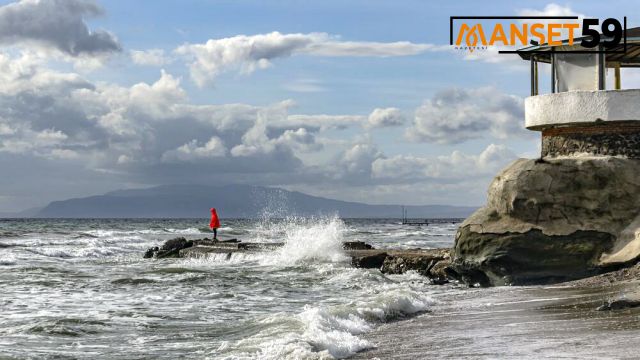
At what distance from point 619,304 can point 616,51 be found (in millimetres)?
9974

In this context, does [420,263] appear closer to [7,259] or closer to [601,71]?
[601,71]

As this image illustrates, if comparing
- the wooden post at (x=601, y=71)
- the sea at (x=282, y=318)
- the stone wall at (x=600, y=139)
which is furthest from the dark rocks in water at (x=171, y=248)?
the wooden post at (x=601, y=71)

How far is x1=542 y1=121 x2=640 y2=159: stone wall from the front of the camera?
58.6ft

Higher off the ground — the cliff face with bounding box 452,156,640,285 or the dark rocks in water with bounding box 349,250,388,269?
the cliff face with bounding box 452,156,640,285

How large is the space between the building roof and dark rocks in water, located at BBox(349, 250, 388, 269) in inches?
288

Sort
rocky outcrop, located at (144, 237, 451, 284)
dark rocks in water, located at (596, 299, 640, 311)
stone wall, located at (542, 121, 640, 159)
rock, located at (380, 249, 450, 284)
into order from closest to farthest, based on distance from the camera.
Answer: dark rocks in water, located at (596, 299, 640, 311), stone wall, located at (542, 121, 640, 159), rock, located at (380, 249, 450, 284), rocky outcrop, located at (144, 237, 451, 284)

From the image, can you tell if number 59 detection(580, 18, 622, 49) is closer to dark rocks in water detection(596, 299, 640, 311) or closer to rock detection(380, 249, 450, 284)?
rock detection(380, 249, 450, 284)

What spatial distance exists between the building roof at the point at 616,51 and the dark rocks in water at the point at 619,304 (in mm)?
9692

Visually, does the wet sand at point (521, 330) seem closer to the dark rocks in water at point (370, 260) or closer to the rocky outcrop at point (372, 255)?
the rocky outcrop at point (372, 255)

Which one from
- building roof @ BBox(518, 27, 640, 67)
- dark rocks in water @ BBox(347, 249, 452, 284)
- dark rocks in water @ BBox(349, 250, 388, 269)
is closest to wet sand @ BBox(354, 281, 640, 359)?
dark rocks in water @ BBox(347, 249, 452, 284)

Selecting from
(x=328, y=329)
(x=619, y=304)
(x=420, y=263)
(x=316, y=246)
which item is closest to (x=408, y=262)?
(x=420, y=263)

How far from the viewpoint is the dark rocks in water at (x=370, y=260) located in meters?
24.2

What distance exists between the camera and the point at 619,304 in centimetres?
1080

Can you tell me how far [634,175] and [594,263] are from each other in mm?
2216
